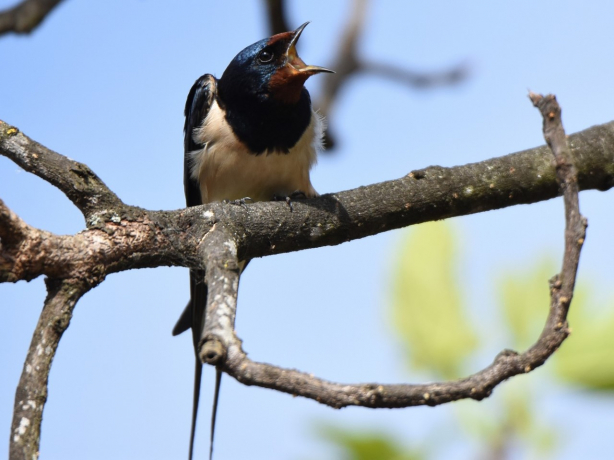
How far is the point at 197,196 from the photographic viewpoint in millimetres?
4059

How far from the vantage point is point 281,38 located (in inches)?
150

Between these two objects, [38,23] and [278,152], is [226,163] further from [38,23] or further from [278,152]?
[38,23]

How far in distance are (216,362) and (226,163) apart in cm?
234

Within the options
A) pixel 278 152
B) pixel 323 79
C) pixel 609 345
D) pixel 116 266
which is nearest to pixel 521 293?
pixel 609 345

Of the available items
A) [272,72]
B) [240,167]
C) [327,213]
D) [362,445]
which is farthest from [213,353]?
[272,72]

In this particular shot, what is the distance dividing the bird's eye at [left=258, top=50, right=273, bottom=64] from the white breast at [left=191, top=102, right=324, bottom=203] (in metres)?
0.33

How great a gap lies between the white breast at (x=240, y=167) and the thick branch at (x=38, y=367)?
180 cm

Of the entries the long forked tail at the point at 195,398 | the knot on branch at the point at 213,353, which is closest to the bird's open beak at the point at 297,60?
the long forked tail at the point at 195,398

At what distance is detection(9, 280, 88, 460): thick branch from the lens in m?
1.52

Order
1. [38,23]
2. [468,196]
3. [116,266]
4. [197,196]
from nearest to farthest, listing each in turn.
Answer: [116,266], [468,196], [38,23], [197,196]

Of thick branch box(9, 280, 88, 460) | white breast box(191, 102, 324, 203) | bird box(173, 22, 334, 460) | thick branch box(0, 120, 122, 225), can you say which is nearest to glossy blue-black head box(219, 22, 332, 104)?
bird box(173, 22, 334, 460)

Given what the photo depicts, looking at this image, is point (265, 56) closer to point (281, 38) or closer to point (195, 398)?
point (281, 38)

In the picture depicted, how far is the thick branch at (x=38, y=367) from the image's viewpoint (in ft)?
4.97

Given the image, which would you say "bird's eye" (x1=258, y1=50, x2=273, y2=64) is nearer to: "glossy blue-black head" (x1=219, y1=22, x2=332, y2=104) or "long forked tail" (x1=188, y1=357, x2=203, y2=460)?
"glossy blue-black head" (x1=219, y1=22, x2=332, y2=104)
